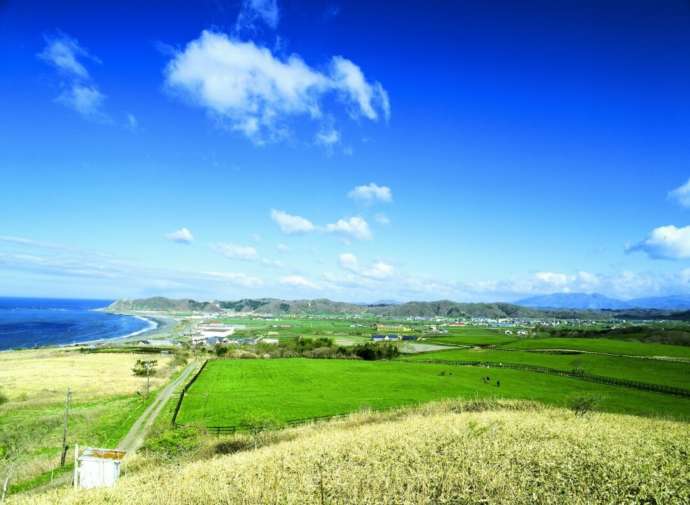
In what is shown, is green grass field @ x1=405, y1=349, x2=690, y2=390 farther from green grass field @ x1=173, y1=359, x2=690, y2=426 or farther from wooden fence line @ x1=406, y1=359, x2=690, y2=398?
green grass field @ x1=173, y1=359, x2=690, y2=426

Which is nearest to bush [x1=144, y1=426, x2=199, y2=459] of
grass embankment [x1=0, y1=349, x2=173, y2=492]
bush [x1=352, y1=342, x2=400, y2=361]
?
grass embankment [x1=0, y1=349, x2=173, y2=492]

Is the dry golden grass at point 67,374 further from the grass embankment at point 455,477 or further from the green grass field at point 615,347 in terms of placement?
the green grass field at point 615,347

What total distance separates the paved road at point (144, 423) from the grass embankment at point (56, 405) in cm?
99

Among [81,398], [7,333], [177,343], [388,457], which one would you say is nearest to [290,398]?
[81,398]

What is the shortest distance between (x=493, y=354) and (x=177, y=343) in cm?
11301

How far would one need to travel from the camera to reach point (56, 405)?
5666 cm

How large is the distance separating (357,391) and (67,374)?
5932 cm

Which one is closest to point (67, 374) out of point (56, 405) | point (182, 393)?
point (56, 405)

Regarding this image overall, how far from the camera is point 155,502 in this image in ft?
31.8

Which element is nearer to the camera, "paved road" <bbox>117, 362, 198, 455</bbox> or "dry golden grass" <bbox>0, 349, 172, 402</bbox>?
"paved road" <bbox>117, 362, 198, 455</bbox>

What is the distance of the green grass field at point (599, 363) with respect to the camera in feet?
238

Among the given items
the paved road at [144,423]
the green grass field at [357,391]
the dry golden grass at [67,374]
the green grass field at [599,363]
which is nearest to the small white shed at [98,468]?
the paved road at [144,423]

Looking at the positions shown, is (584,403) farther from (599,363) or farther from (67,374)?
(67,374)

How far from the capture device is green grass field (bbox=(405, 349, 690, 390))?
72.7 metres
